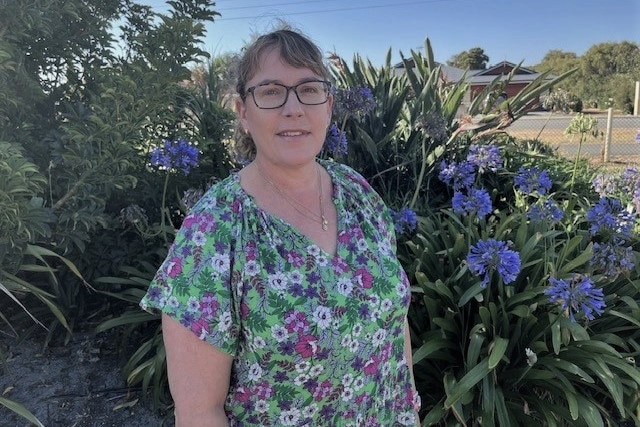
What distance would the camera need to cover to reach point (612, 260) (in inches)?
95.8

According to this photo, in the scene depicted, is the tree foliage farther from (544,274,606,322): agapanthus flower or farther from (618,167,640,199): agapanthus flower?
(544,274,606,322): agapanthus flower

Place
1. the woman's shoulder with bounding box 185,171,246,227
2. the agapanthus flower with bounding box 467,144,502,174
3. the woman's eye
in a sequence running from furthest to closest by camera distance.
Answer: the agapanthus flower with bounding box 467,144,502,174 < the woman's eye < the woman's shoulder with bounding box 185,171,246,227

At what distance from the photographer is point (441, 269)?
9.21 ft

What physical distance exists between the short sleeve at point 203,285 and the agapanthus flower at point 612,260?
2008mm

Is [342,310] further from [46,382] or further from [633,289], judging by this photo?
[633,289]

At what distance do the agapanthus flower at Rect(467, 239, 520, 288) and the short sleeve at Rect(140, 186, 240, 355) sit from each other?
4.39ft

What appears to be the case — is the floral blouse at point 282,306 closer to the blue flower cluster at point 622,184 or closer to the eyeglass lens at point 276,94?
the eyeglass lens at point 276,94

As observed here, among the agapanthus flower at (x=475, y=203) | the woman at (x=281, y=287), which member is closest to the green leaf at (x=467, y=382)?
the woman at (x=281, y=287)

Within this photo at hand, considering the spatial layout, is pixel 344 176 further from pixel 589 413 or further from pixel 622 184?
pixel 622 184

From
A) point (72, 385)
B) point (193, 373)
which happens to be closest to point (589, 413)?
point (193, 373)

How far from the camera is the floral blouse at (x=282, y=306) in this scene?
1184 millimetres

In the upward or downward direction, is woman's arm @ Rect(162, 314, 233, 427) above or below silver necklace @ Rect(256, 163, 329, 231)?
below

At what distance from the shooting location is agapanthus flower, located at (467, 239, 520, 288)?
2.15 metres

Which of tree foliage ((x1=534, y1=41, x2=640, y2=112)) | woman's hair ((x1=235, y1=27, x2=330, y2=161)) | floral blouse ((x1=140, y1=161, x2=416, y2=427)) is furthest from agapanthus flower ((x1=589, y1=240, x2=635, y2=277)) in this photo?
tree foliage ((x1=534, y1=41, x2=640, y2=112))
